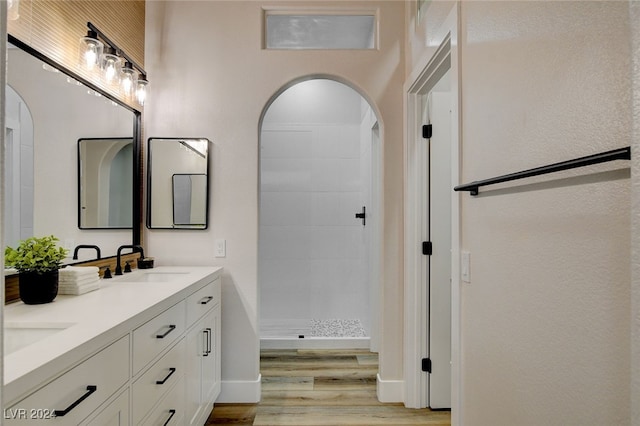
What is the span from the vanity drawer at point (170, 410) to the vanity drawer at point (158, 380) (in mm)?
34

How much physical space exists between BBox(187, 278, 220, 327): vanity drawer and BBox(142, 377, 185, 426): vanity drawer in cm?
31

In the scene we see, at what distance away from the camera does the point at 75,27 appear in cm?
191

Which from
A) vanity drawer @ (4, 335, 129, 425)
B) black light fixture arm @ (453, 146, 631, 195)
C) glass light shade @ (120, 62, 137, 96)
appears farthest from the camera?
glass light shade @ (120, 62, 137, 96)

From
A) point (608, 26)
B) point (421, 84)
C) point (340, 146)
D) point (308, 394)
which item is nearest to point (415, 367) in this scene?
point (308, 394)

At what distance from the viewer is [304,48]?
103 inches

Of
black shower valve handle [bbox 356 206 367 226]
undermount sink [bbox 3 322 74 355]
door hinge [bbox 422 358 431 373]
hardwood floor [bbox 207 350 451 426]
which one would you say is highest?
black shower valve handle [bbox 356 206 367 226]

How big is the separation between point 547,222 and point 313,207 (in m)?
3.28

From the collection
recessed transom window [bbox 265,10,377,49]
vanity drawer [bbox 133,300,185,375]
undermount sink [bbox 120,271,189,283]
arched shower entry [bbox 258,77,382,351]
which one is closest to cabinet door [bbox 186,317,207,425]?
vanity drawer [bbox 133,300,185,375]

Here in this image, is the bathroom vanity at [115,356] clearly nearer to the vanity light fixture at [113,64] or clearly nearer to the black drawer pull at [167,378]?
the black drawer pull at [167,378]

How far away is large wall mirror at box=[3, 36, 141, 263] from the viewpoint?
1.54 meters

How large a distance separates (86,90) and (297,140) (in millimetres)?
2411

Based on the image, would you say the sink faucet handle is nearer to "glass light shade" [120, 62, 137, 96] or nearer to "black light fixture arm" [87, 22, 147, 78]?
"glass light shade" [120, 62, 137, 96]

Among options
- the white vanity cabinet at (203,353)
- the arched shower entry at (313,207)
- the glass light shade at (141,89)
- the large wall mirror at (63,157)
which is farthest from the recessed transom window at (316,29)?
the white vanity cabinet at (203,353)

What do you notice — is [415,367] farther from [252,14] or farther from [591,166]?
[252,14]
